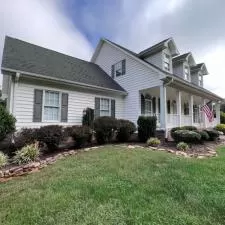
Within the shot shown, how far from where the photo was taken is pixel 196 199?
3469 mm

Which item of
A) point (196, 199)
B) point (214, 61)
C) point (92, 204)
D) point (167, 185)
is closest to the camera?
point (92, 204)

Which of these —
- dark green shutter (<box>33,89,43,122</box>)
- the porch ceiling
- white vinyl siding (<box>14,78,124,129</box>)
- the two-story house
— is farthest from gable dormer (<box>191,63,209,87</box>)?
dark green shutter (<box>33,89,43,122</box>)

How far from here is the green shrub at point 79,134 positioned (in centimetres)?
786

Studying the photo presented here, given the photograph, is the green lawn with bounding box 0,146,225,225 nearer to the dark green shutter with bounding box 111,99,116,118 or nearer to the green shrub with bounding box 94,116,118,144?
the green shrub with bounding box 94,116,118,144

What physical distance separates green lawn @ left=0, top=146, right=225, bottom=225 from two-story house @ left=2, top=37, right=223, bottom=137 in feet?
15.2

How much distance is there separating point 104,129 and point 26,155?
3.59 m

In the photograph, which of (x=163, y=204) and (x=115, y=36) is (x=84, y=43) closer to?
(x=115, y=36)

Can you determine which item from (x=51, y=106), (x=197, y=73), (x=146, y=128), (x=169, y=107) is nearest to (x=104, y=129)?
(x=146, y=128)

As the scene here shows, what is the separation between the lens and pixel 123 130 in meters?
9.37

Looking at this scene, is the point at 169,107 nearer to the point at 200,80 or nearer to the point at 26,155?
the point at 200,80

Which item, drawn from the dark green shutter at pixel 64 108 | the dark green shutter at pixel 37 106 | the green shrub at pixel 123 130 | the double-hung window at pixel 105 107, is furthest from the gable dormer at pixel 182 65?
the dark green shutter at pixel 37 106

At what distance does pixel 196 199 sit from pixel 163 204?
2.23 feet

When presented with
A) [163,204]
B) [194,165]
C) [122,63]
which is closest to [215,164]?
[194,165]

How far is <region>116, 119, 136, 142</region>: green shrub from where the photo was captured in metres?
9.27
